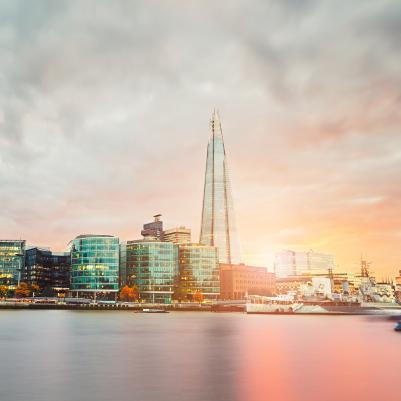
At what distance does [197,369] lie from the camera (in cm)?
4856

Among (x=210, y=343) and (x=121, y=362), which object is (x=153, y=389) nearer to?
(x=121, y=362)

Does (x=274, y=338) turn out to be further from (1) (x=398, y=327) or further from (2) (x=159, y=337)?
(1) (x=398, y=327)

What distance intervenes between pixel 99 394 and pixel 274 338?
5388 centimetres

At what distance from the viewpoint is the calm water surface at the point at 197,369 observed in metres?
37.0

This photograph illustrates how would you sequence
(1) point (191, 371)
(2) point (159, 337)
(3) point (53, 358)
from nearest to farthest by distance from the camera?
(1) point (191, 371)
(3) point (53, 358)
(2) point (159, 337)

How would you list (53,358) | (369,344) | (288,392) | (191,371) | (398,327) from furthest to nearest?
1. (398,327)
2. (369,344)
3. (53,358)
4. (191,371)
5. (288,392)

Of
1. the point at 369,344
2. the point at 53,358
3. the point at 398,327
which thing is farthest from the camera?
the point at 398,327

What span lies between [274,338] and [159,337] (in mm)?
19556

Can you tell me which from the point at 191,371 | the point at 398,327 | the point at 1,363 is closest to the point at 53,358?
the point at 1,363

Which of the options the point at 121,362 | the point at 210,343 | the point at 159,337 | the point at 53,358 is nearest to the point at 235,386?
the point at 121,362

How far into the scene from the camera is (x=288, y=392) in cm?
3812

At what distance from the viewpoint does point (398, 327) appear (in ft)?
331

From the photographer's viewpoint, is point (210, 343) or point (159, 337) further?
point (159, 337)

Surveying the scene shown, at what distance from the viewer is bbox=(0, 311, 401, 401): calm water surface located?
1457 inches
